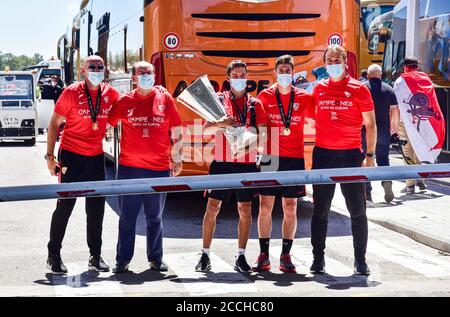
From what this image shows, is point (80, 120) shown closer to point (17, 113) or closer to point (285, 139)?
point (285, 139)

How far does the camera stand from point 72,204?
8.67 meters

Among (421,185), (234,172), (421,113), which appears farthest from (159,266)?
(421,185)

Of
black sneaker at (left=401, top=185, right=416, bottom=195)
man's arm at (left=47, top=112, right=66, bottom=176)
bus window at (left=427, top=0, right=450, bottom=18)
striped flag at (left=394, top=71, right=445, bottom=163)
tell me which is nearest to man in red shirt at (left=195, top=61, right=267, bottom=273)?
man's arm at (left=47, top=112, right=66, bottom=176)

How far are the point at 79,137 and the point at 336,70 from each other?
2.36m

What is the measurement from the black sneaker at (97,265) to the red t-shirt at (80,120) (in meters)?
0.97

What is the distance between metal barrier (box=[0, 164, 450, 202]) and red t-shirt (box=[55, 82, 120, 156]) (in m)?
1.06

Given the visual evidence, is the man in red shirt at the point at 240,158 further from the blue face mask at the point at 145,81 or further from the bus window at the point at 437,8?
the bus window at the point at 437,8

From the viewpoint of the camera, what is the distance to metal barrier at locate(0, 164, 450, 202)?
7.38m

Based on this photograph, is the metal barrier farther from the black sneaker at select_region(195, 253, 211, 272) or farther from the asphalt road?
the black sneaker at select_region(195, 253, 211, 272)

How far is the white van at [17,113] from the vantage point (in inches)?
1104

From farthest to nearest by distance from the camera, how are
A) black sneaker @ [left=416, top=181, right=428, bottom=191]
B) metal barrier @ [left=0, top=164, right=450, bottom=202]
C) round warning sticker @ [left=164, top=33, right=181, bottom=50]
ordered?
black sneaker @ [left=416, top=181, right=428, bottom=191] → round warning sticker @ [left=164, top=33, right=181, bottom=50] → metal barrier @ [left=0, top=164, right=450, bottom=202]

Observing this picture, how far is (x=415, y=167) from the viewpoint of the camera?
7895 mm

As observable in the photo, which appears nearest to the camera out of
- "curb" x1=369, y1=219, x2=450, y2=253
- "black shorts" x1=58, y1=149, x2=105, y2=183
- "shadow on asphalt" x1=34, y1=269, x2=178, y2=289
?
"shadow on asphalt" x1=34, y1=269, x2=178, y2=289
